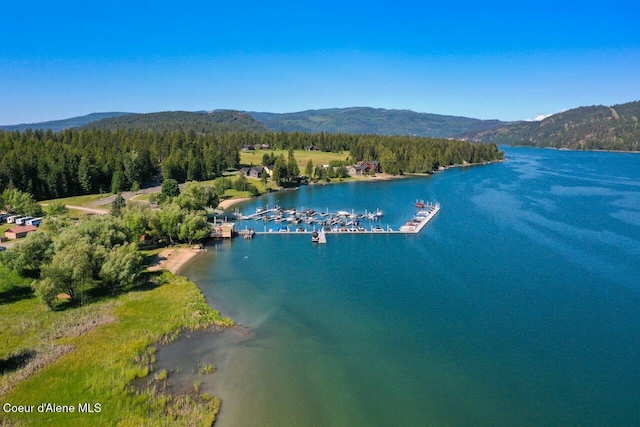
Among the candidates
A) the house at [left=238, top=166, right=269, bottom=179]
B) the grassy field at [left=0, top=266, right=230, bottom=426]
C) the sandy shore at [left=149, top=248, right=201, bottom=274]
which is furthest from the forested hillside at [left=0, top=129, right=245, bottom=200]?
the grassy field at [left=0, top=266, right=230, bottom=426]

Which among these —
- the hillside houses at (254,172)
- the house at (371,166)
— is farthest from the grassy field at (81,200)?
the house at (371,166)

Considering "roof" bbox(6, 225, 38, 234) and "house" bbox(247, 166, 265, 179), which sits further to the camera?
"house" bbox(247, 166, 265, 179)

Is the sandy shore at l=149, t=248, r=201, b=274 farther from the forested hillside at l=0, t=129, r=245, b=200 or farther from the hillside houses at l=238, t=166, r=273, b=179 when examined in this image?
the hillside houses at l=238, t=166, r=273, b=179

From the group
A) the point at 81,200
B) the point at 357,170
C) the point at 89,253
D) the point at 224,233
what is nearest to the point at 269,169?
the point at 357,170

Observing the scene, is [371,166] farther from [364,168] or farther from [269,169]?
[269,169]

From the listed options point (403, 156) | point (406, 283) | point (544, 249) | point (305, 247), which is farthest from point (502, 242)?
point (403, 156)

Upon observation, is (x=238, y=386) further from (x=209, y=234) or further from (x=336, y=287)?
(x=209, y=234)
